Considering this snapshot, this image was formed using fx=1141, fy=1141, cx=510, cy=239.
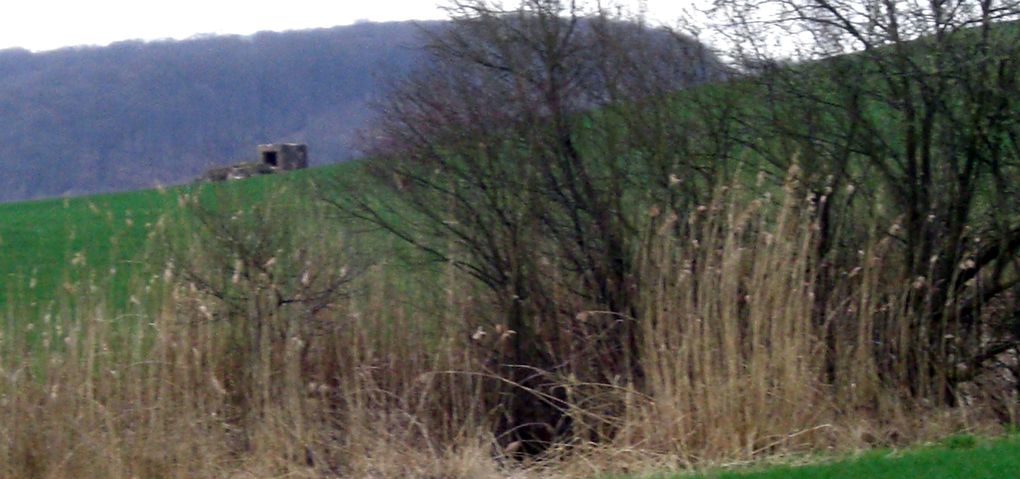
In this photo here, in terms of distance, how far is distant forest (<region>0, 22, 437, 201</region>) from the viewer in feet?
38.2

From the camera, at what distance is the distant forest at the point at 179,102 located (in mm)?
11656

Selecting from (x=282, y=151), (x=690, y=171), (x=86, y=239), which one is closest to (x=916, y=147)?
(x=690, y=171)

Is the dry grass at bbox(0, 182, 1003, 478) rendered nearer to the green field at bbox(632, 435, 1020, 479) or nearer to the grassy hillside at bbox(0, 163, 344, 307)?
the grassy hillside at bbox(0, 163, 344, 307)

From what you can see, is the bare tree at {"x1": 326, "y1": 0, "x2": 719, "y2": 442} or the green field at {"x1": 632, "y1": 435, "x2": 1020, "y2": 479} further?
the bare tree at {"x1": 326, "y1": 0, "x2": 719, "y2": 442}

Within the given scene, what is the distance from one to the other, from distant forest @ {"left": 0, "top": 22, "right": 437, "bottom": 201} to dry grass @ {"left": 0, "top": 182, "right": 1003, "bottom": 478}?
1.70m

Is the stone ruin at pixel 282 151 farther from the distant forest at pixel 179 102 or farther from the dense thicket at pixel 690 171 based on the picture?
the dense thicket at pixel 690 171

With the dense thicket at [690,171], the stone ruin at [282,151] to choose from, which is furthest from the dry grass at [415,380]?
the stone ruin at [282,151]

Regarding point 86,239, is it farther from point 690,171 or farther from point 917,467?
point 917,467

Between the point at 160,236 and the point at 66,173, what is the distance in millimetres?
12545

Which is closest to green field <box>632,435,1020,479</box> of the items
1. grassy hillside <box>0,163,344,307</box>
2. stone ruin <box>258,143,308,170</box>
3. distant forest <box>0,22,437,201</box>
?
grassy hillside <box>0,163,344,307</box>

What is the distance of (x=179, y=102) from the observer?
85.3ft

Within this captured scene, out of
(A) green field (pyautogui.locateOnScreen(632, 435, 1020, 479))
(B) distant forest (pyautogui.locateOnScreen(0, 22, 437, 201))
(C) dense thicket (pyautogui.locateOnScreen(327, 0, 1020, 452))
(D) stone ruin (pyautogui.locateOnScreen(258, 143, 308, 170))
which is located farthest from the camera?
(D) stone ruin (pyautogui.locateOnScreen(258, 143, 308, 170))

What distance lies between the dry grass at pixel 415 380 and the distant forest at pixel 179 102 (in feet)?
5.58

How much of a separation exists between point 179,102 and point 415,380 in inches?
744
